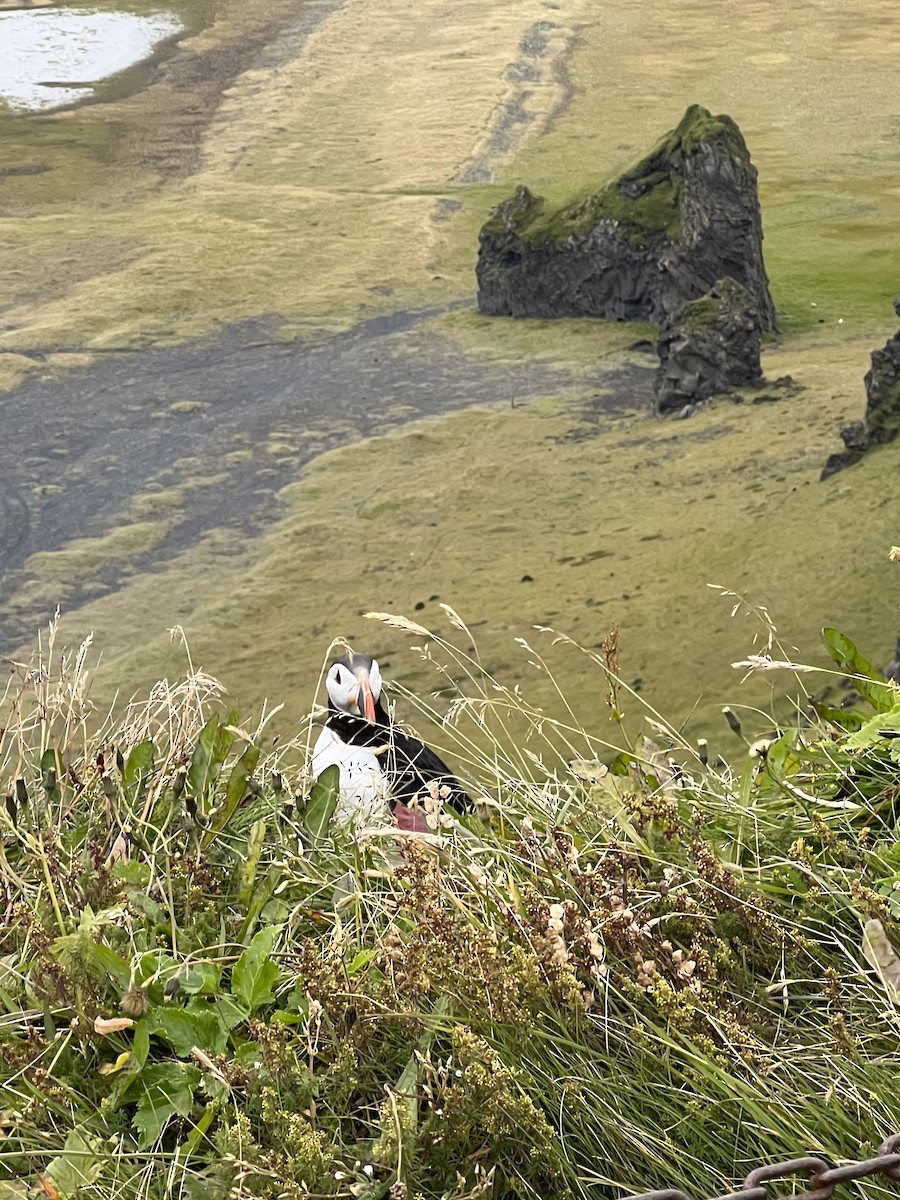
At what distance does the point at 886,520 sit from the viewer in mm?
8469

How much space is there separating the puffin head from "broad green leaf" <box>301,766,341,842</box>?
5.13ft

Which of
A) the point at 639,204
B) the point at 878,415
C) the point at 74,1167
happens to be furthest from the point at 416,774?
the point at 639,204

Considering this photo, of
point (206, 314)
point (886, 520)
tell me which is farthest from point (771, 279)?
point (886, 520)

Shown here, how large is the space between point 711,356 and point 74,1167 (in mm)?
13449

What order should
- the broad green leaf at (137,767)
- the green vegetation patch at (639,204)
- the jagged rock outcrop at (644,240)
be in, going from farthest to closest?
the green vegetation patch at (639,204) → the jagged rock outcrop at (644,240) → the broad green leaf at (137,767)

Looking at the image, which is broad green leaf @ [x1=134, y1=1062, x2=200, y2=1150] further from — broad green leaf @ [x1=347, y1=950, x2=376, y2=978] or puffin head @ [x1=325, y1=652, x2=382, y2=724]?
puffin head @ [x1=325, y1=652, x2=382, y2=724]

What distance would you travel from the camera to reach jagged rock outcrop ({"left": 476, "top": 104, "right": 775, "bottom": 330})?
1812 cm

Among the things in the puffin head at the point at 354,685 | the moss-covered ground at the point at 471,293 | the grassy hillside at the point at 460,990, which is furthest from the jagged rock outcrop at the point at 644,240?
the grassy hillside at the point at 460,990

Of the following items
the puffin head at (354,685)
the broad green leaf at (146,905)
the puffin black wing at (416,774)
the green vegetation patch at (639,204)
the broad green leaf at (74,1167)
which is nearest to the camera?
the broad green leaf at (74,1167)

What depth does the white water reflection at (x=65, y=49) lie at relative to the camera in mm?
32531

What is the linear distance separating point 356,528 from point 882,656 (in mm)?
6593

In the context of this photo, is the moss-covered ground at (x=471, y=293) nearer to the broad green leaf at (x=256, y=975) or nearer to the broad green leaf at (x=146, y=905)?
the broad green leaf at (x=146, y=905)

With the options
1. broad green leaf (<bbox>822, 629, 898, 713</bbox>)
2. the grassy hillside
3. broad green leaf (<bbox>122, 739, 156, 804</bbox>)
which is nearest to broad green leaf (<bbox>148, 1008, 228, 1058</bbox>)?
the grassy hillside

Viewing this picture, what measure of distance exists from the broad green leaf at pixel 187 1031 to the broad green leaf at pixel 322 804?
1.55 feet
